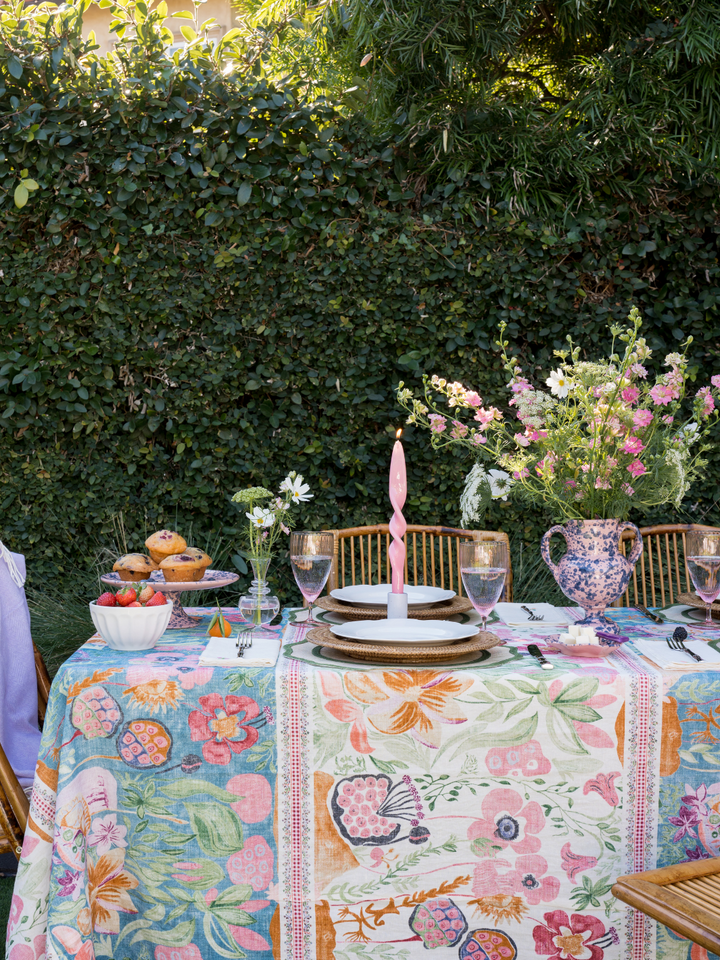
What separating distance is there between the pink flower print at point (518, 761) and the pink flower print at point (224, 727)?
15.1 inches

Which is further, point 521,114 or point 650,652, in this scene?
point 521,114

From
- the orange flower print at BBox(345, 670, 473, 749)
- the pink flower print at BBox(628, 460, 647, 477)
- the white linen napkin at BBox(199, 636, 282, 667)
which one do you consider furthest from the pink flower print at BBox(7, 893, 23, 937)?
the pink flower print at BBox(628, 460, 647, 477)

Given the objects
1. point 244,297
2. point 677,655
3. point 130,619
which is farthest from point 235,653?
point 244,297

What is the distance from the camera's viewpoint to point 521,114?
11.2ft

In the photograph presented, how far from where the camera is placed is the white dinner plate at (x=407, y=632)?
1381 millimetres

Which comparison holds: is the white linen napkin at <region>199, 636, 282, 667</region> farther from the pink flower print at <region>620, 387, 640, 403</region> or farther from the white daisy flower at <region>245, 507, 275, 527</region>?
the pink flower print at <region>620, 387, 640, 403</region>

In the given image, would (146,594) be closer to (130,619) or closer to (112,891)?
(130,619)

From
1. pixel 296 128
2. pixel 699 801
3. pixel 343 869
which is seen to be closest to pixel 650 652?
pixel 699 801

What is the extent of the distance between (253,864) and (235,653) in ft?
1.10

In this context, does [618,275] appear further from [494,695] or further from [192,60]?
[494,695]

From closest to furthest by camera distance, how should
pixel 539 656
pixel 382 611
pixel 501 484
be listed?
pixel 539 656 → pixel 382 611 → pixel 501 484

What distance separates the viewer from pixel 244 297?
326 cm

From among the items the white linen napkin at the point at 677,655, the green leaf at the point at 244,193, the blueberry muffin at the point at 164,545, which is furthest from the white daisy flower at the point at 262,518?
the green leaf at the point at 244,193

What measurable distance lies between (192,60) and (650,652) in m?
2.87
